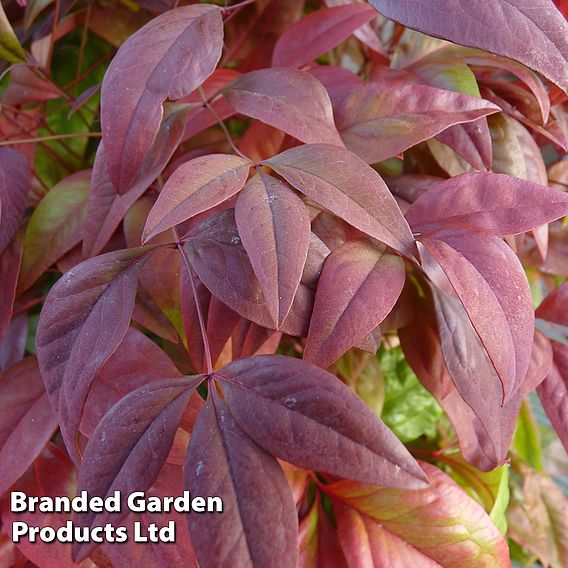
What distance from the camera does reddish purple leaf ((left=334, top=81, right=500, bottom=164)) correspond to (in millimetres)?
360

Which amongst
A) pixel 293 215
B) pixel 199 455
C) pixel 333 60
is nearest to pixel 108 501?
pixel 199 455

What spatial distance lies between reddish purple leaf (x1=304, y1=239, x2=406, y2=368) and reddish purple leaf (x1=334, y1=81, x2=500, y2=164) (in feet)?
0.32

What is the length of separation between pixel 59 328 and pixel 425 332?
0.24 meters

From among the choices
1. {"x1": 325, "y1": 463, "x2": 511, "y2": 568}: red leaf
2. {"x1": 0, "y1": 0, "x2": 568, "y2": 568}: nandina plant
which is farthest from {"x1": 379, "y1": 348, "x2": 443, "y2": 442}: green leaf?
{"x1": 325, "y1": 463, "x2": 511, "y2": 568}: red leaf

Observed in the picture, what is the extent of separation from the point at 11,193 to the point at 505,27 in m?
0.31

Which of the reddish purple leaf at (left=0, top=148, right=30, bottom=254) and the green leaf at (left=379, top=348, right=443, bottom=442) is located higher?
the reddish purple leaf at (left=0, top=148, right=30, bottom=254)

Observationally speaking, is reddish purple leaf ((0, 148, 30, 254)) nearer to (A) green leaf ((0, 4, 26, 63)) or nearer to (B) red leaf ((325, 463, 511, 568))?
(A) green leaf ((0, 4, 26, 63))

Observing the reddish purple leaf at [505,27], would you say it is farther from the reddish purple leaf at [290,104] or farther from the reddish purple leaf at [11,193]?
the reddish purple leaf at [11,193]

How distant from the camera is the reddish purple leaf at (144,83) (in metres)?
0.33

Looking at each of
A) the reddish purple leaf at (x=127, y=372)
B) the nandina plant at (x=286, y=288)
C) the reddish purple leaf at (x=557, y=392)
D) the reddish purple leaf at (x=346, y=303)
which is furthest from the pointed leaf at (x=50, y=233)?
the reddish purple leaf at (x=557, y=392)

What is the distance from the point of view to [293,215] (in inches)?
11.1

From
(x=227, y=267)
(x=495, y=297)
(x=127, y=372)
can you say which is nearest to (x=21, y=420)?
(x=127, y=372)

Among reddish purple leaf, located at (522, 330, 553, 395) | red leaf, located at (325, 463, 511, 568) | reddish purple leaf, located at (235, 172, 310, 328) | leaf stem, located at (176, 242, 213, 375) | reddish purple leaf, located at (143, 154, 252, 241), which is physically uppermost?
reddish purple leaf, located at (143, 154, 252, 241)

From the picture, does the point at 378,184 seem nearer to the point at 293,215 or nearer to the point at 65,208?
the point at 293,215
